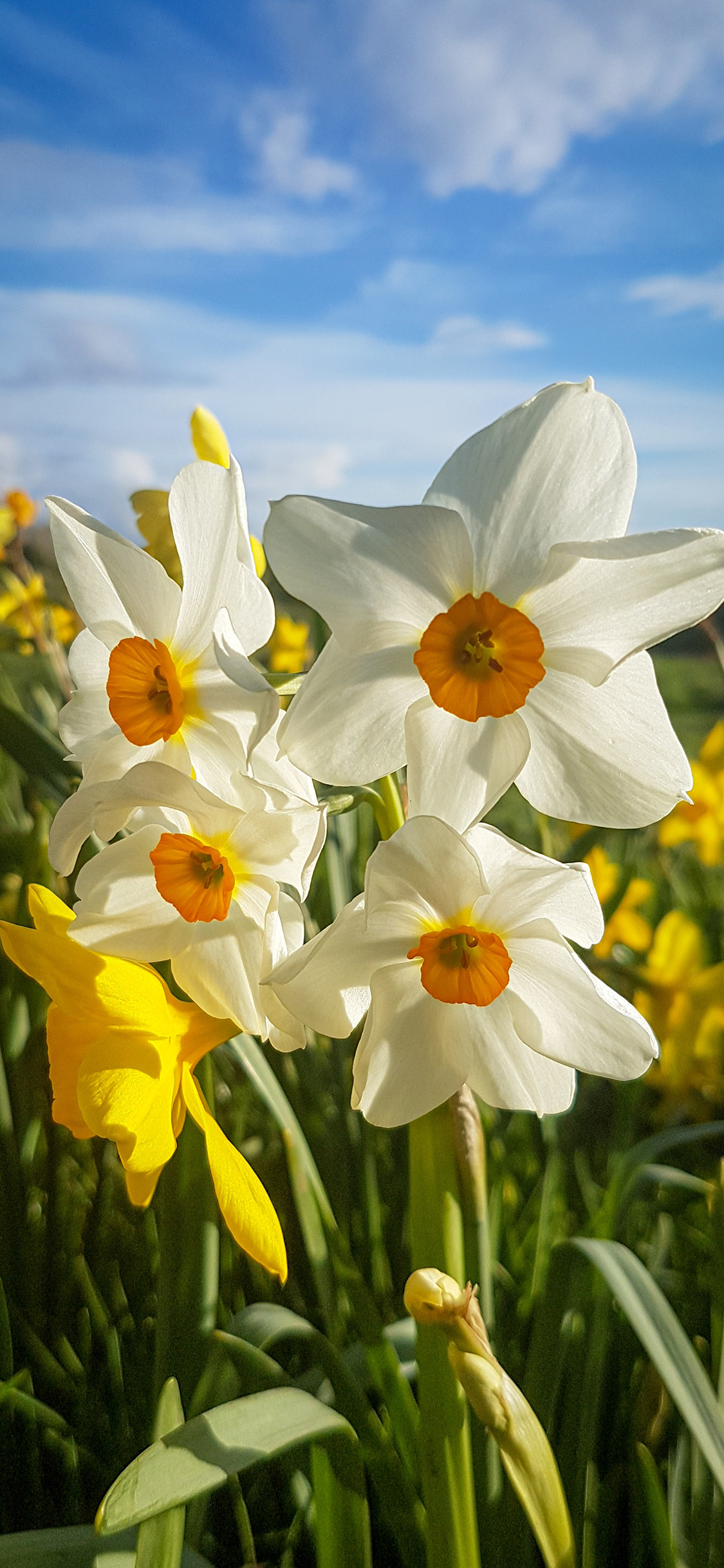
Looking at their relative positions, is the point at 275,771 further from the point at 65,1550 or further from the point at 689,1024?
the point at 689,1024

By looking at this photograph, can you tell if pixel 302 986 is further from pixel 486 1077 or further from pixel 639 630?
pixel 639 630

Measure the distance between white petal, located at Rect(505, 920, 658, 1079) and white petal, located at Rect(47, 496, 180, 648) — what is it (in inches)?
9.4

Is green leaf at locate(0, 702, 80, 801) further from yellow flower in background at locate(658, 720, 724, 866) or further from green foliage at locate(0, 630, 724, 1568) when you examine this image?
yellow flower in background at locate(658, 720, 724, 866)

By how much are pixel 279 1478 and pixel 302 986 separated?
27.5 inches

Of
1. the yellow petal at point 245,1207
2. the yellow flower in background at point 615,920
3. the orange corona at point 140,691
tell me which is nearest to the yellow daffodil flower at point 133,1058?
the yellow petal at point 245,1207

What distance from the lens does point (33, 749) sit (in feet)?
3.12

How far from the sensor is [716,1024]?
3.83 ft

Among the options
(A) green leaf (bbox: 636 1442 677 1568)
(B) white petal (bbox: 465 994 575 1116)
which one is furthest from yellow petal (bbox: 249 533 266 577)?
(A) green leaf (bbox: 636 1442 677 1568)

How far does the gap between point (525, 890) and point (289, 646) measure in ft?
6.99

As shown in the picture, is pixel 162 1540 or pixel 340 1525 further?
pixel 340 1525

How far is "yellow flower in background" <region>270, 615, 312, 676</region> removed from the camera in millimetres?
2322

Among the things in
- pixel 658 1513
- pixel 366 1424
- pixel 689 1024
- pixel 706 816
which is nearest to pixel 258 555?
pixel 366 1424

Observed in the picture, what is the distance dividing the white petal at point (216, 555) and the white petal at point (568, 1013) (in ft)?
0.64

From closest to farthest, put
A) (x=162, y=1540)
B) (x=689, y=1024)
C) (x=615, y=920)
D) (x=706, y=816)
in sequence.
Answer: (x=162, y=1540), (x=689, y=1024), (x=615, y=920), (x=706, y=816)
